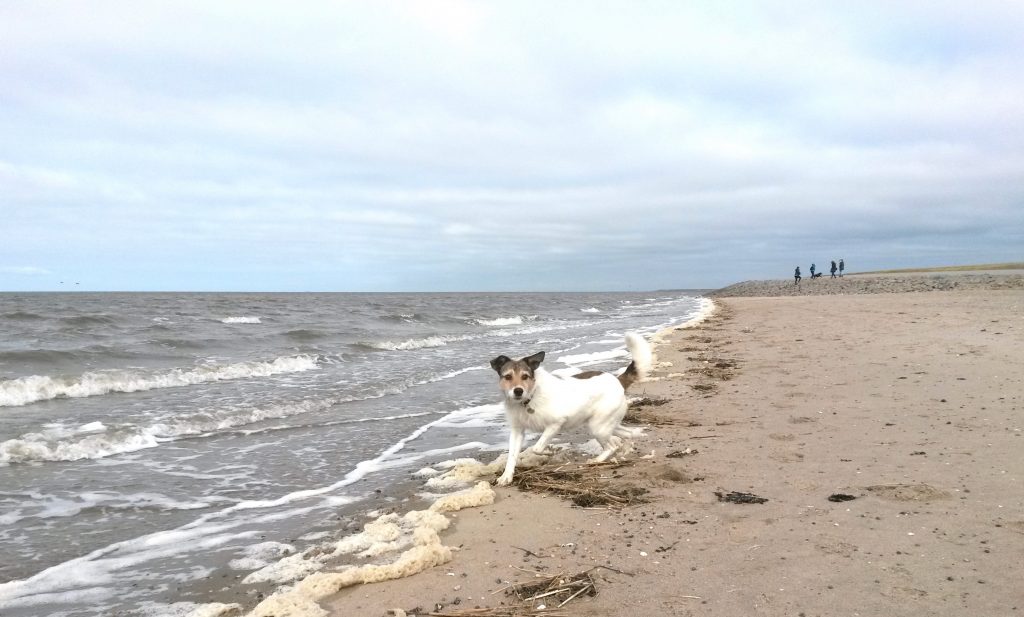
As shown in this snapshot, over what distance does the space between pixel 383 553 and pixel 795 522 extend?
9.66ft

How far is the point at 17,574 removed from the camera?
4520 millimetres

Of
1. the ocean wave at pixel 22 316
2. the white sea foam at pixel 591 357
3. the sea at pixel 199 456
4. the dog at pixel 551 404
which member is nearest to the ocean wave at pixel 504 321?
the sea at pixel 199 456

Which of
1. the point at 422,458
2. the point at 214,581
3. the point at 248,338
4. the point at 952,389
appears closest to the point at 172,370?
the point at 248,338

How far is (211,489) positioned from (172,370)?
970 centimetres

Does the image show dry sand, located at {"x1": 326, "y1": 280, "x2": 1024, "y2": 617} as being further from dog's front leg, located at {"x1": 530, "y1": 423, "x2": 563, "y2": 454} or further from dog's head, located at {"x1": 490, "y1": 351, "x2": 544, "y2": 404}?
dog's head, located at {"x1": 490, "y1": 351, "x2": 544, "y2": 404}

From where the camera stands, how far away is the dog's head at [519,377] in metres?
5.98

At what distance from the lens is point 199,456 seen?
795 centimetres

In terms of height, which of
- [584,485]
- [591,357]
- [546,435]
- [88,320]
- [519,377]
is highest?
[519,377]

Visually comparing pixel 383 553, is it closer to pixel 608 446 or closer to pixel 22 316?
Answer: pixel 608 446

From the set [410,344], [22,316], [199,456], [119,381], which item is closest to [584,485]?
[199,456]

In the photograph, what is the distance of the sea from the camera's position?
449 cm

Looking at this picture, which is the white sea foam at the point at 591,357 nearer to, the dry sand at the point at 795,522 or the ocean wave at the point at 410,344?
the dry sand at the point at 795,522

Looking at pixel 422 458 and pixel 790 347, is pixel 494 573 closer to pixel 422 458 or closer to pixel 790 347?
pixel 422 458

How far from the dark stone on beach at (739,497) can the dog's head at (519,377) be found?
196 cm
